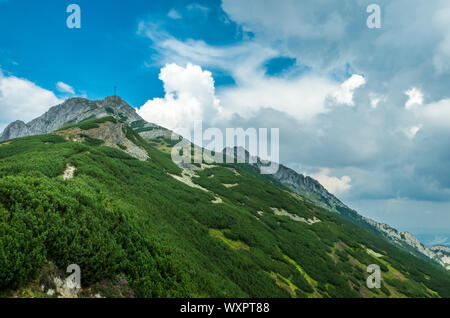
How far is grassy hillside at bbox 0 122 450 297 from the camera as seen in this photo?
13195 millimetres

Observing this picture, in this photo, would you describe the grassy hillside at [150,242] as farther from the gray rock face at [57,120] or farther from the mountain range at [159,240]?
the gray rock face at [57,120]

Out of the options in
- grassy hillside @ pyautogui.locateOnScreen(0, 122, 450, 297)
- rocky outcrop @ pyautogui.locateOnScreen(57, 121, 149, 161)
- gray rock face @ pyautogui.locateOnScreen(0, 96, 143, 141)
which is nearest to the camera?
grassy hillside @ pyautogui.locateOnScreen(0, 122, 450, 297)

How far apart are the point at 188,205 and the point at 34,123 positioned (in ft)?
725

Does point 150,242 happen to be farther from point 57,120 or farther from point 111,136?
point 57,120

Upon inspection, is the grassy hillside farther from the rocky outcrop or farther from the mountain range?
the rocky outcrop

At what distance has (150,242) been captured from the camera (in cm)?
1903

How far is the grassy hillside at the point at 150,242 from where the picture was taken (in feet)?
43.3

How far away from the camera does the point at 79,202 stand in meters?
18.1

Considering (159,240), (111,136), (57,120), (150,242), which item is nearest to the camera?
(150,242)

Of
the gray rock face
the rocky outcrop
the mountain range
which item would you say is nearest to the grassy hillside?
the mountain range

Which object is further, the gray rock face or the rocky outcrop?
the gray rock face

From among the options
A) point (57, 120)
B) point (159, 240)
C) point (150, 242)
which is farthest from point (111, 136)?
point (57, 120)

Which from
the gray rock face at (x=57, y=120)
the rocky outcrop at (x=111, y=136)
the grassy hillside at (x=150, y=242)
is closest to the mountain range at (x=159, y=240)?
the grassy hillside at (x=150, y=242)
